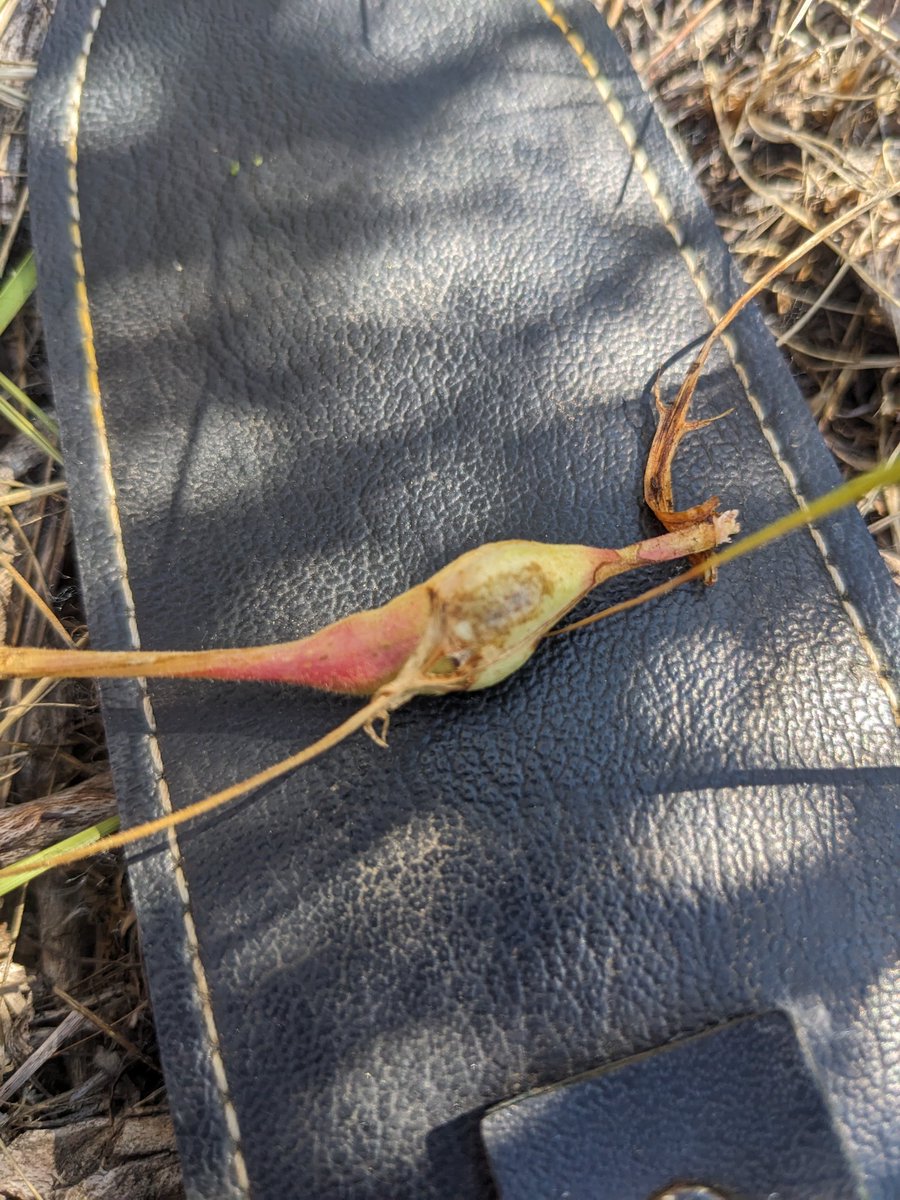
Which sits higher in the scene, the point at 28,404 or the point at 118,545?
the point at 28,404

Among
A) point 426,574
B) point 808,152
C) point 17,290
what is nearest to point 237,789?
point 426,574

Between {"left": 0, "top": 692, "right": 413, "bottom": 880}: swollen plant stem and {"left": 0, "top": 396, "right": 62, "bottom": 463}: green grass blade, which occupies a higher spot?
{"left": 0, "top": 396, "right": 62, "bottom": 463}: green grass blade

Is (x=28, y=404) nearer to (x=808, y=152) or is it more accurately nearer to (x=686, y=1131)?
(x=686, y=1131)

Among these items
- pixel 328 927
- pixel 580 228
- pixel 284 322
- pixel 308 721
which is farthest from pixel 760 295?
pixel 328 927

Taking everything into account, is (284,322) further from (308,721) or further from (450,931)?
(450,931)

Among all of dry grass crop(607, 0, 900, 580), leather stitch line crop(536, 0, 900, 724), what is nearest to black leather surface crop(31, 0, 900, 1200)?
leather stitch line crop(536, 0, 900, 724)

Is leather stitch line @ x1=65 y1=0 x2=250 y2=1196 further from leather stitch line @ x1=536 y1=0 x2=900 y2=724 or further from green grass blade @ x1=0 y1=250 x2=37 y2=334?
leather stitch line @ x1=536 y1=0 x2=900 y2=724
